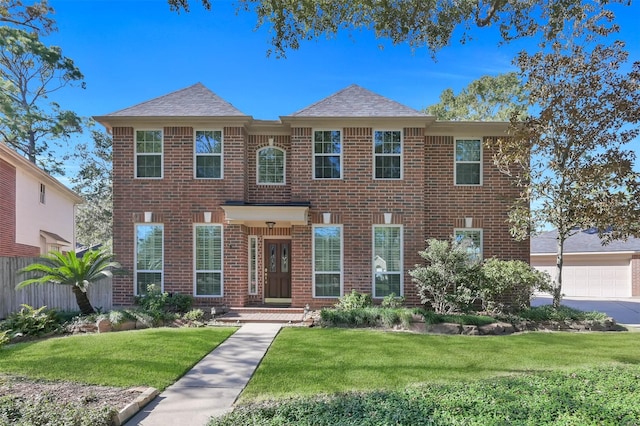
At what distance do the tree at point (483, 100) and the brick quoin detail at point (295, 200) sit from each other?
14327 millimetres

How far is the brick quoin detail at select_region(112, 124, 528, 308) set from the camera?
11625 millimetres

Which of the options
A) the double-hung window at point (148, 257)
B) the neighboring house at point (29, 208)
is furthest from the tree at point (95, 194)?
the double-hung window at point (148, 257)

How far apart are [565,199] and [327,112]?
700 centimetres

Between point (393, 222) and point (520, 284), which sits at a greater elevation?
point (393, 222)

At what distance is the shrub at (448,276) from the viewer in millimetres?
10422

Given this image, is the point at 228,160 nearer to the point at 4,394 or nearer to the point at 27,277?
the point at 27,277

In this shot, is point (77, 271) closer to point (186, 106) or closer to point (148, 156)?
point (148, 156)

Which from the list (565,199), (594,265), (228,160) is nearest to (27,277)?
(228,160)

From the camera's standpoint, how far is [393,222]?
38.4 ft

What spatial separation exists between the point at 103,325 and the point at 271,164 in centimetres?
642

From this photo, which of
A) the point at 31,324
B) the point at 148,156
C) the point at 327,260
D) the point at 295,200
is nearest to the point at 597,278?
the point at 327,260

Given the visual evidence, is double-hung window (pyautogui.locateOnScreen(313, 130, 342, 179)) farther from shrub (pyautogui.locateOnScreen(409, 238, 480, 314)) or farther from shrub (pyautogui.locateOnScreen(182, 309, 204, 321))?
shrub (pyautogui.locateOnScreen(182, 309, 204, 321))

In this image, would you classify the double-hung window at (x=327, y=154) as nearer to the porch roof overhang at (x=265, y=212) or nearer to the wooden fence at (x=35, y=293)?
the porch roof overhang at (x=265, y=212)

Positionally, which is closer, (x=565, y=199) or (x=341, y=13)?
(x=341, y=13)
